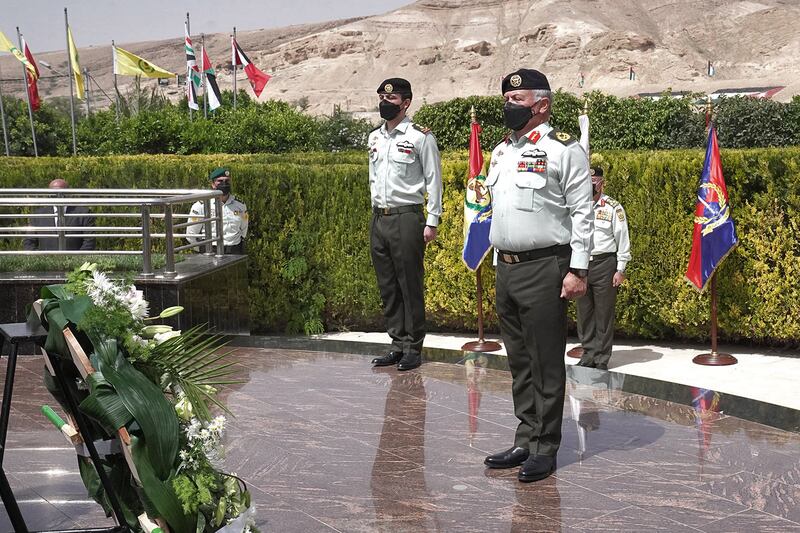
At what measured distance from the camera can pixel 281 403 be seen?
20.7ft

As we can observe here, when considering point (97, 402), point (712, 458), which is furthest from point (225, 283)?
point (97, 402)

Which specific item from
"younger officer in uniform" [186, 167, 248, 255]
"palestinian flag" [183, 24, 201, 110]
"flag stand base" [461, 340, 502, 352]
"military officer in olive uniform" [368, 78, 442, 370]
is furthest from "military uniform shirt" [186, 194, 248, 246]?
"palestinian flag" [183, 24, 201, 110]

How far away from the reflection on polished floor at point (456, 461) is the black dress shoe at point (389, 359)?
12.4 inches

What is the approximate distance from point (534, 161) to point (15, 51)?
25466mm

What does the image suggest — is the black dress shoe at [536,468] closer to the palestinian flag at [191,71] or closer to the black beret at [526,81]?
the black beret at [526,81]

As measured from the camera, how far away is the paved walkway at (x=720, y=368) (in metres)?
8.28

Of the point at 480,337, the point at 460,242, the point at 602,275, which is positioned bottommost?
the point at 480,337

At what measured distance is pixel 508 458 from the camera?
495cm

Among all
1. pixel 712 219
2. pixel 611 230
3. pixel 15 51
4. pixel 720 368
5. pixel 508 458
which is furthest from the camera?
pixel 15 51

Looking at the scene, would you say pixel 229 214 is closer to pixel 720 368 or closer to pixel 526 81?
pixel 720 368

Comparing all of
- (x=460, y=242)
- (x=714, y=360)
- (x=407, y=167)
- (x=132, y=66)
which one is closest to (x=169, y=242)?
(x=407, y=167)

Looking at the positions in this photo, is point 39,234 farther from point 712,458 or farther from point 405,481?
point 712,458

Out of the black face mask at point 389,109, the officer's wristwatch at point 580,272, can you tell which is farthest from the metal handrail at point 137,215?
the officer's wristwatch at point 580,272

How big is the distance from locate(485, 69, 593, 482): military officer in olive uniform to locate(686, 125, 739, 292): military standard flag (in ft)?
15.1
